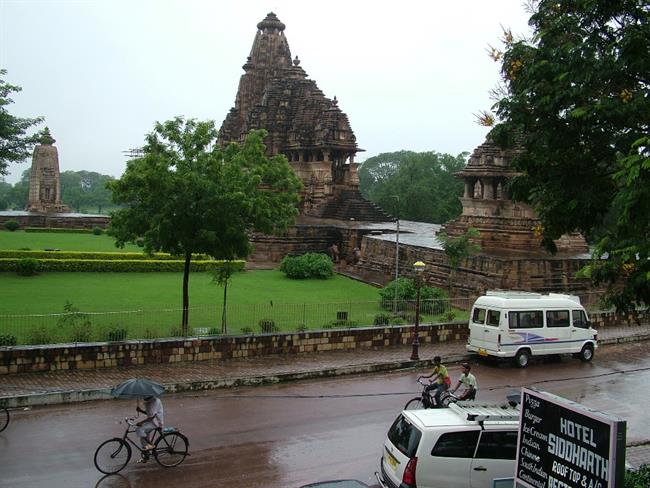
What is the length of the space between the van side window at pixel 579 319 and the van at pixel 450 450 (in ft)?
33.6

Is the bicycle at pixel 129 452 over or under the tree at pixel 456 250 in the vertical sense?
under

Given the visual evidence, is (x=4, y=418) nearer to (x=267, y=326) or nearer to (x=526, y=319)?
(x=267, y=326)

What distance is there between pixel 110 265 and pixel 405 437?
23.2m

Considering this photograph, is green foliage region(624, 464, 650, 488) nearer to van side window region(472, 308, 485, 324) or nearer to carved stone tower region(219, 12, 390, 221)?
van side window region(472, 308, 485, 324)

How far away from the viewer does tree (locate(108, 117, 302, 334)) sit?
18.2 meters

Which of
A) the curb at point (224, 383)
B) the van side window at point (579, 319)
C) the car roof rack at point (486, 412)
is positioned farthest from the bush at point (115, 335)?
the van side window at point (579, 319)

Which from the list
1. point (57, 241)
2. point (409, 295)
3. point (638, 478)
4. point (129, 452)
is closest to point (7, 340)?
point (129, 452)

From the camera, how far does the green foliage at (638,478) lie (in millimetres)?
8039

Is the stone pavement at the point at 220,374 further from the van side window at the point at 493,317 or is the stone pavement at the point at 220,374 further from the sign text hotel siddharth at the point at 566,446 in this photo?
the sign text hotel siddharth at the point at 566,446

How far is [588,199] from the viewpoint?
436 inches

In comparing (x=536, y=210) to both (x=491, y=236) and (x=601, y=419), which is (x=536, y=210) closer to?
(x=601, y=419)

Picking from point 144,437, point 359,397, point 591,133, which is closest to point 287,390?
point 359,397

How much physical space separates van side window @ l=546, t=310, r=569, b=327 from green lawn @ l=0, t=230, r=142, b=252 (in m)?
25.1

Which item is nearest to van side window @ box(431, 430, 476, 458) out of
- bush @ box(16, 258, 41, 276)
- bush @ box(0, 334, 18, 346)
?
bush @ box(0, 334, 18, 346)
